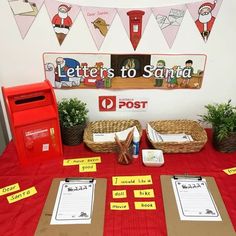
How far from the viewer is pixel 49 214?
86cm

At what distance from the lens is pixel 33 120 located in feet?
3.40

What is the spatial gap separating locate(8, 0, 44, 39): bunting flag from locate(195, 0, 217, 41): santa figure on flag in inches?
27.9

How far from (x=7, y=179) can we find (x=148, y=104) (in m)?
0.77

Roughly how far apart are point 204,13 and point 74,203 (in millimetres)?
980

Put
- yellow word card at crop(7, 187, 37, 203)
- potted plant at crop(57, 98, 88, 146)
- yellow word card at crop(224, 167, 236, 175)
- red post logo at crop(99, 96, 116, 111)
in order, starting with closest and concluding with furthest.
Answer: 1. yellow word card at crop(7, 187, 37, 203)
2. yellow word card at crop(224, 167, 236, 175)
3. potted plant at crop(57, 98, 88, 146)
4. red post logo at crop(99, 96, 116, 111)

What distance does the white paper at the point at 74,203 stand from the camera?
84 centimetres

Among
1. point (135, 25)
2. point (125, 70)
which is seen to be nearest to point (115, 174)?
point (125, 70)

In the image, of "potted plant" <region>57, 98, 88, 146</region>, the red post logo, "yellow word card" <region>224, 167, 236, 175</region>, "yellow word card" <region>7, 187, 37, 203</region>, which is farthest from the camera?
the red post logo

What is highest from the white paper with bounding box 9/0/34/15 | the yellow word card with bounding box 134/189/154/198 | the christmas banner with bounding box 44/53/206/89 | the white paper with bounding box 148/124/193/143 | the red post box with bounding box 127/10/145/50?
the white paper with bounding box 9/0/34/15

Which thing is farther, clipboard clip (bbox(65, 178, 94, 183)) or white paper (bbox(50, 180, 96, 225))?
clipboard clip (bbox(65, 178, 94, 183))

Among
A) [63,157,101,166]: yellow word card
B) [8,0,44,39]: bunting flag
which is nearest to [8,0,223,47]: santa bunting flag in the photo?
[8,0,44,39]: bunting flag

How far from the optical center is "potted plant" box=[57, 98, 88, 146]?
1.19 m

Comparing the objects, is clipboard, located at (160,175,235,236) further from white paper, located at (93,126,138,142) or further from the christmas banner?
the christmas banner

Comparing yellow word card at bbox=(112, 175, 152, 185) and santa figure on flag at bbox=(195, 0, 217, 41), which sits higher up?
santa figure on flag at bbox=(195, 0, 217, 41)
